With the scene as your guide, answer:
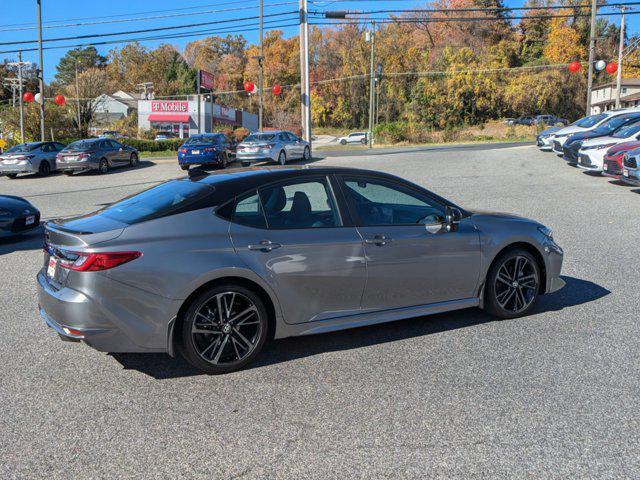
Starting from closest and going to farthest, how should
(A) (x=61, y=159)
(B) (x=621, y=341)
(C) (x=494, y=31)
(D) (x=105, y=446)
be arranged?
(D) (x=105, y=446) → (B) (x=621, y=341) → (A) (x=61, y=159) → (C) (x=494, y=31)

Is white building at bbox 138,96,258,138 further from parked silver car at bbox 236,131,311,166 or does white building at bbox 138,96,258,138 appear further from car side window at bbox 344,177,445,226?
car side window at bbox 344,177,445,226

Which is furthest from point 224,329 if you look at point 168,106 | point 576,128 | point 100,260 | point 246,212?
point 168,106

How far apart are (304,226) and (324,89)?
82011 millimetres

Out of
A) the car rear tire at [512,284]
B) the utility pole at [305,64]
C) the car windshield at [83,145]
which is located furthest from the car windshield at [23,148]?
the car rear tire at [512,284]

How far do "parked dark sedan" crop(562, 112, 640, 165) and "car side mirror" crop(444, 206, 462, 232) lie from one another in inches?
668

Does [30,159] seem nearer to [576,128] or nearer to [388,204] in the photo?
[576,128]

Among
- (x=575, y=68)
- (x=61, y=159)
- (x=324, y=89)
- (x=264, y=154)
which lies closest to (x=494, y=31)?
(x=324, y=89)

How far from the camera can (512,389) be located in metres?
4.27

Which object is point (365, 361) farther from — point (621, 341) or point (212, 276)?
point (621, 341)

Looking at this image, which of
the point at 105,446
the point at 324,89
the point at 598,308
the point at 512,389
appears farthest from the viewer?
the point at 324,89

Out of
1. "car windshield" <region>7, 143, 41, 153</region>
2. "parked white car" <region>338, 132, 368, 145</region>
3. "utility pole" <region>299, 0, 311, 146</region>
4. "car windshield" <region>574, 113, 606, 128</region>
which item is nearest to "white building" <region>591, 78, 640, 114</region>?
"parked white car" <region>338, 132, 368, 145</region>

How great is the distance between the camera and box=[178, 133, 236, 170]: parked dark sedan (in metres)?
26.0

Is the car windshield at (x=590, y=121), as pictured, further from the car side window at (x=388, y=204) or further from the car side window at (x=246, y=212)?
the car side window at (x=246, y=212)

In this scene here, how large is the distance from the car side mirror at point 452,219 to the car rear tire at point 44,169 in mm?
24325
